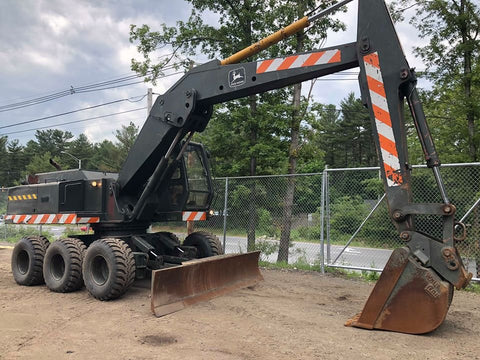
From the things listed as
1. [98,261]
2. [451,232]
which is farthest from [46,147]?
[451,232]

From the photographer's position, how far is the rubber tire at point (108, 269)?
5.93 metres

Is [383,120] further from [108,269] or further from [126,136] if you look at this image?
[126,136]

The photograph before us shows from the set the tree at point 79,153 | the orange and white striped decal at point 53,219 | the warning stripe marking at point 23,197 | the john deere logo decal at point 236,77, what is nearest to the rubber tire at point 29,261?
the orange and white striped decal at point 53,219

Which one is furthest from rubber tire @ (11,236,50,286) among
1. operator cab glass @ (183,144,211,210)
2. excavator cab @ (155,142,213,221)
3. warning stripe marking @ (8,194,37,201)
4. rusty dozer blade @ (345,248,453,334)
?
rusty dozer blade @ (345,248,453,334)

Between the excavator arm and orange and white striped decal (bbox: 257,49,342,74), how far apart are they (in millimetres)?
12

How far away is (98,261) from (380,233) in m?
5.69

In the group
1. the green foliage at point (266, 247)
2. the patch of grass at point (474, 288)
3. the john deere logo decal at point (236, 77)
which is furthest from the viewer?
the green foliage at point (266, 247)

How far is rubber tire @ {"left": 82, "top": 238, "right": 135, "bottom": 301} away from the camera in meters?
5.93

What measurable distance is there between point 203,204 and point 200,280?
1.85m

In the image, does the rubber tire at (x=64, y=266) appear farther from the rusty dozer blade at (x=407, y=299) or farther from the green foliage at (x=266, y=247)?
the rusty dozer blade at (x=407, y=299)

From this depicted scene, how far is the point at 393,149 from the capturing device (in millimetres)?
4527

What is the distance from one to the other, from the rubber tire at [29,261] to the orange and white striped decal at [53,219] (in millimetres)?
411

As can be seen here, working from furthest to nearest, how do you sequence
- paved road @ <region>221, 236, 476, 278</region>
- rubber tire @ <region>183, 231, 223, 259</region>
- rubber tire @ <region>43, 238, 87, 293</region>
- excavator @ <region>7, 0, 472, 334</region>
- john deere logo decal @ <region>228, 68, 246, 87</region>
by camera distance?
1. paved road @ <region>221, 236, 476, 278</region>
2. rubber tire @ <region>183, 231, 223, 259</region>
3. rubber tire @ <region>43, 238, 87, 293</region>
4. john deere logo decal @ <region>228, 68, 246, 87</region>
5. excavator @ <region>7, 0, 472, 334</region>

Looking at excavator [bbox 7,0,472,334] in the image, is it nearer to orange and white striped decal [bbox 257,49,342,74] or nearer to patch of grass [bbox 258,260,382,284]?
orange and white striped decal [bbox 257,49,342,74]
